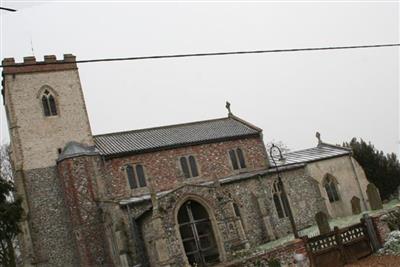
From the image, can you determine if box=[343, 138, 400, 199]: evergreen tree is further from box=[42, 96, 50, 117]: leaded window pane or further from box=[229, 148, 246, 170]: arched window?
box=[42, 96, 50, 117]: leaded window pane

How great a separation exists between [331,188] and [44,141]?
19.5 meters

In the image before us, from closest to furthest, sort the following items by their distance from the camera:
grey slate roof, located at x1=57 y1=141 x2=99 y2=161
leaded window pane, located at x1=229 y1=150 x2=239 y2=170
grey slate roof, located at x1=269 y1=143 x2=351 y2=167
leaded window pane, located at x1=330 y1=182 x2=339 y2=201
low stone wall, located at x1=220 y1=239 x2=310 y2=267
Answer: low stone wall, located at x1=220 y1=239 x2=310 y2=267, grey slate roof, located at x1=57 y1=141 x2=99 y2=161, leaded window pane, located at x1=229 y1=150 x2=239 y2=170, leaded window pane, located at x1=330 y1=182 x2=339 y2=201, grey slate roof, located at x1=269 y1=143 x2=351 y2=167

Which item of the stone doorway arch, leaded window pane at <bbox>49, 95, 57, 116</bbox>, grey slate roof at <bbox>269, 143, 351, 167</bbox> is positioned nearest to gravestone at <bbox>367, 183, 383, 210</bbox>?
grey slate roof at <bbox>269, 143, 351, 167</bbox>

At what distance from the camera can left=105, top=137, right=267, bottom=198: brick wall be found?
85.8ft

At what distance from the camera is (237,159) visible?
30.5 meters

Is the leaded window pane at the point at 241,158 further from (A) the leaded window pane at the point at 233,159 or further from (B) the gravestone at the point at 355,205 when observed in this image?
(B) the gravestone at the point at 355,205

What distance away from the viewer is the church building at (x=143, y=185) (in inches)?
902

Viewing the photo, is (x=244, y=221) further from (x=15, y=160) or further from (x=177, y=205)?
(x=15, y=160)

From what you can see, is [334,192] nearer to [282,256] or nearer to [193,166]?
[193,166]

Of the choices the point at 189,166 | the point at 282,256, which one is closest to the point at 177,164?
the point at 189,166

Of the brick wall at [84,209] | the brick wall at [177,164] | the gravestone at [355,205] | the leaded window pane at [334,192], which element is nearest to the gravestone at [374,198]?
the gravestone at [355,205]

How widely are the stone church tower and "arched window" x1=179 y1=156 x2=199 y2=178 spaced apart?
19.2 feet

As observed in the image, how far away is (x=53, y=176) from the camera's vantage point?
83.5 ft

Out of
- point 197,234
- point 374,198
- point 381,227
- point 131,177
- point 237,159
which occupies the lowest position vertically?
point 381,227
